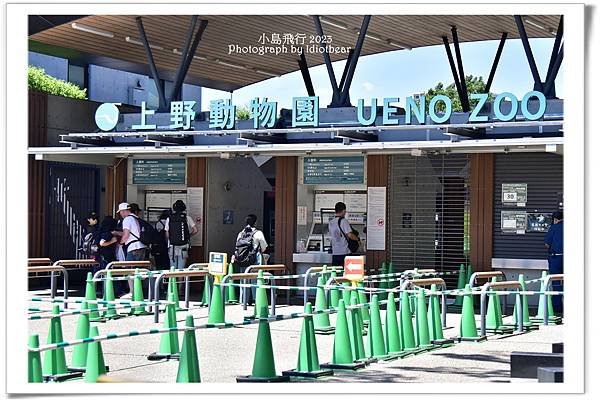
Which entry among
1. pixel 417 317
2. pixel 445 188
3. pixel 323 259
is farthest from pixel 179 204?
pixel 417 317

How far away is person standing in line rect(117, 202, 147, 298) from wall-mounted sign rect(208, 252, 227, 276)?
337cm

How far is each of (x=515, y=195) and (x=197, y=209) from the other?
20.2 feet

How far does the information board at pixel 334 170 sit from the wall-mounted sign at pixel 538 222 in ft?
9.99

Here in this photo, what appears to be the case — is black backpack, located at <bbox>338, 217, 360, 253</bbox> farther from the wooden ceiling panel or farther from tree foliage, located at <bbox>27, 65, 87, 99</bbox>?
tree foliage, located at <bbox>27, 65, 87, 99</bbox>

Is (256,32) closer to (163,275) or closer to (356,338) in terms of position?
(163,275)

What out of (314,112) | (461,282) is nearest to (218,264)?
(314,112)

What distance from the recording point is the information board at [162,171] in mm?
21531

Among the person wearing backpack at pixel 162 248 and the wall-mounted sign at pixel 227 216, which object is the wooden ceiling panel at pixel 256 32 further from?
the person wearing backpack at pixel 162 248

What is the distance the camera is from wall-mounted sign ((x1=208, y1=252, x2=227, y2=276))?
15.9 meters

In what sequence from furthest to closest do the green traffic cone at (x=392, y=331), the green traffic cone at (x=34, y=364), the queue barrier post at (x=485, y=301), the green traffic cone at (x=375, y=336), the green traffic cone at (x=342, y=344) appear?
the queue barrier post at (x=485, y=301), the green traffic cone at (x=392, y=331), the green traffic cone at (x=375, y=336), the green traffic cone at (x=342, y=344), the green traffic cone at (x=34, y=364)

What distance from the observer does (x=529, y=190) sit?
18.6 metres

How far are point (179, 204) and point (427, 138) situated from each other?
17.6 feet

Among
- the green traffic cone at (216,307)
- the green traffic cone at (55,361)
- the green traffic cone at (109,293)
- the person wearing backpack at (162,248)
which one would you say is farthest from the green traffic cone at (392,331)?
the person wearing backpack at (162,248)
